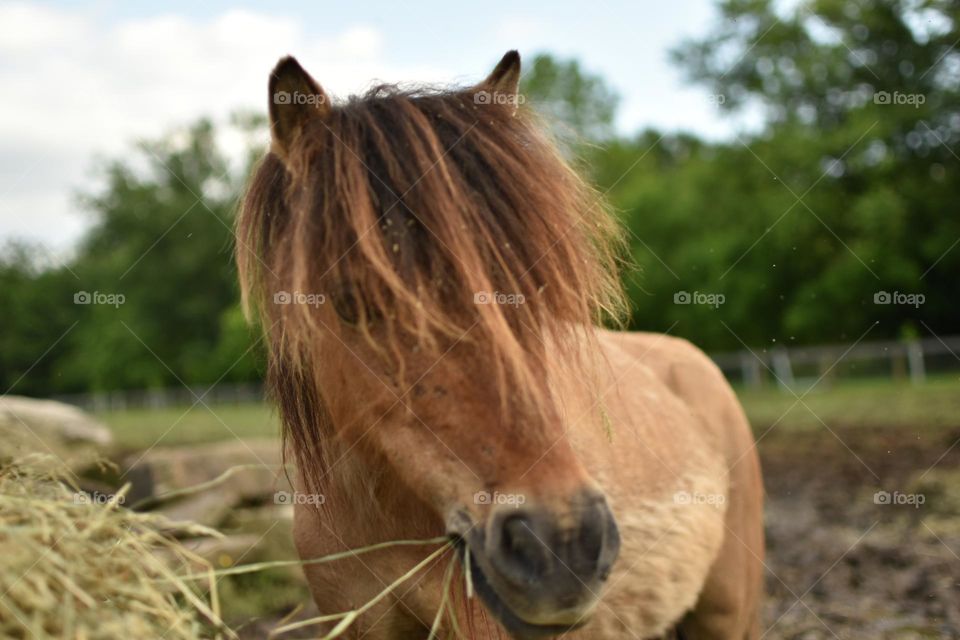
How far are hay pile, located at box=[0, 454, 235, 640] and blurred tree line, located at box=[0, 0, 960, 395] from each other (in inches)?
456

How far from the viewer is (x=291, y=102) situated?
2480 millimetres

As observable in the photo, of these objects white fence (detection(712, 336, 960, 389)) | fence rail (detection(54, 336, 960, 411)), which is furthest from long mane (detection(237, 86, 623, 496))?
white fence (detection(712, 336, 960, 389))

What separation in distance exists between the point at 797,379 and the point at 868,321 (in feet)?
14.8

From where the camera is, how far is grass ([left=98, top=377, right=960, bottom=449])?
1334 centimetres

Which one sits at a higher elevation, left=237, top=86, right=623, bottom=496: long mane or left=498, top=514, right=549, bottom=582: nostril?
left=237, top=86, right=623, bottom=496: long mane

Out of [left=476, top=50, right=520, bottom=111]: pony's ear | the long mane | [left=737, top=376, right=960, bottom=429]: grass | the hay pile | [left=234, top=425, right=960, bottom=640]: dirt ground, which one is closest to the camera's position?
the hay pile

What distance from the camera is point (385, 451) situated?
2244 mm

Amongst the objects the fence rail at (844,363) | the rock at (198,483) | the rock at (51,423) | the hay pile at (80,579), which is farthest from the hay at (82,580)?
the fence rail at (844,363)

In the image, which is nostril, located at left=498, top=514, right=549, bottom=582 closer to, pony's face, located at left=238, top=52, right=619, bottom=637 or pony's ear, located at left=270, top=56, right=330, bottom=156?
pony's face, located at left=238, top=52, right=619, bottom=637

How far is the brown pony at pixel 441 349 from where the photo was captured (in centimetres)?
193

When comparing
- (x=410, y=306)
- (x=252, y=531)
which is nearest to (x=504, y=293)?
(x=410, y=306)

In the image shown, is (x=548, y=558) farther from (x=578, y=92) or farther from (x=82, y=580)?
(x=578, y=92)

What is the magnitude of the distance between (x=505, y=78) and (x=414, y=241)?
1.05 meters

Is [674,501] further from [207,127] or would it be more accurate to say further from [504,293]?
[207,127]
